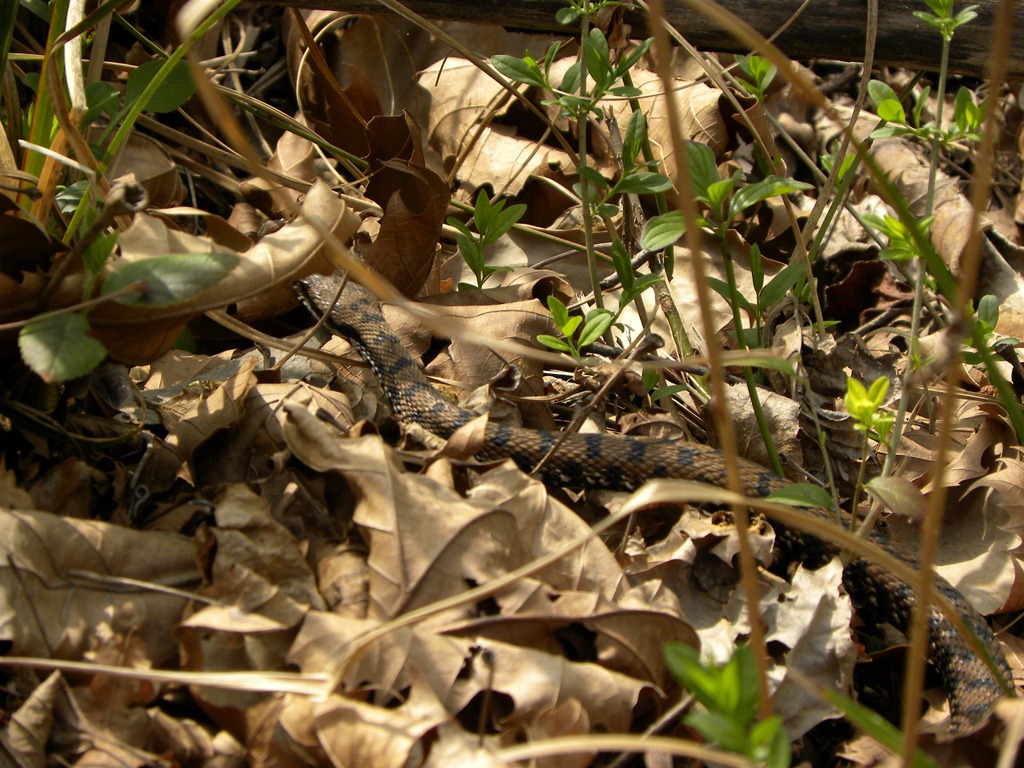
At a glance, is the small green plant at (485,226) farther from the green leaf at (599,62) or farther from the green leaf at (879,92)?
the green leaf at (879,92)

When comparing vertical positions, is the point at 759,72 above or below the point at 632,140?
above

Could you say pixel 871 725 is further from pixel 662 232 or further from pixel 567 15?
pixel 567 15

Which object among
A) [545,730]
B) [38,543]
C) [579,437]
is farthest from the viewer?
[579,437]

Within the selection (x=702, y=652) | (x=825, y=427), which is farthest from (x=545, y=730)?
(x=825, y=427)

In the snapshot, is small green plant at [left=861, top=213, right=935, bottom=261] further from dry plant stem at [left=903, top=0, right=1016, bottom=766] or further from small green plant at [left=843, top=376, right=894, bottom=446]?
dry plant stem at [left=903, top=0, right=1016, bottom=766]

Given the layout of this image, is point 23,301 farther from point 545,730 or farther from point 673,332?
point 673,332

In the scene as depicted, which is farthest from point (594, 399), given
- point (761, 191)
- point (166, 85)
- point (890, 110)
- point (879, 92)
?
point (166, 85)
